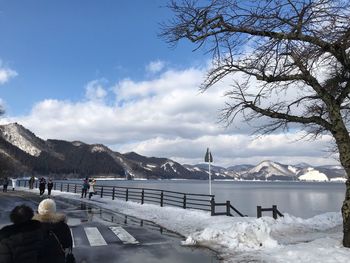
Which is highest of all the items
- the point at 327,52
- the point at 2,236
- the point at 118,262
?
the point at 327,52

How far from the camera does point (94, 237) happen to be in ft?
43.1

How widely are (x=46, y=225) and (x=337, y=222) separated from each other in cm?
1653

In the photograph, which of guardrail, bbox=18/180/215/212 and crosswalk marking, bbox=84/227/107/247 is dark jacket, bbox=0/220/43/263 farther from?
guardrail, bbox=18/180/215/212

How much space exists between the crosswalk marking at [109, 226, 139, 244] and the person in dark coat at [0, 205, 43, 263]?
8.22 m

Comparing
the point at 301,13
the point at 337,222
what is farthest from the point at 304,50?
the point at 337,222

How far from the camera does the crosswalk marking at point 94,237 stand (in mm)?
12023

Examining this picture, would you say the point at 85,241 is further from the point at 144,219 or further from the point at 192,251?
the point at 144,219

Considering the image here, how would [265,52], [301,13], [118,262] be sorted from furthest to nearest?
[118,262] → [265,52] → [301,13]

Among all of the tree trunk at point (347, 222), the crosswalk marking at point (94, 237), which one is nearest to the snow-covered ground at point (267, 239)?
the tree trunk at point (347, 222)

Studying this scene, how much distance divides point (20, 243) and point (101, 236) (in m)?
9.45

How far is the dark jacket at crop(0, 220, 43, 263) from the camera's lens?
4.24 metres

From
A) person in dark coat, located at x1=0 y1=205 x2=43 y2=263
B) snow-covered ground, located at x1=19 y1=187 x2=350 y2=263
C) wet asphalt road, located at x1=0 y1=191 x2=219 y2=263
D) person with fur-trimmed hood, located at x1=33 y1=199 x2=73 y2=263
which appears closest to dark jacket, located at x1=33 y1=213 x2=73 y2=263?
person with fur-trimmed hood, located at x1=33 y1=199 x2=73 y2=263

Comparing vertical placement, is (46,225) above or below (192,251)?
above

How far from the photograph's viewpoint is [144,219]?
63.4 feet
